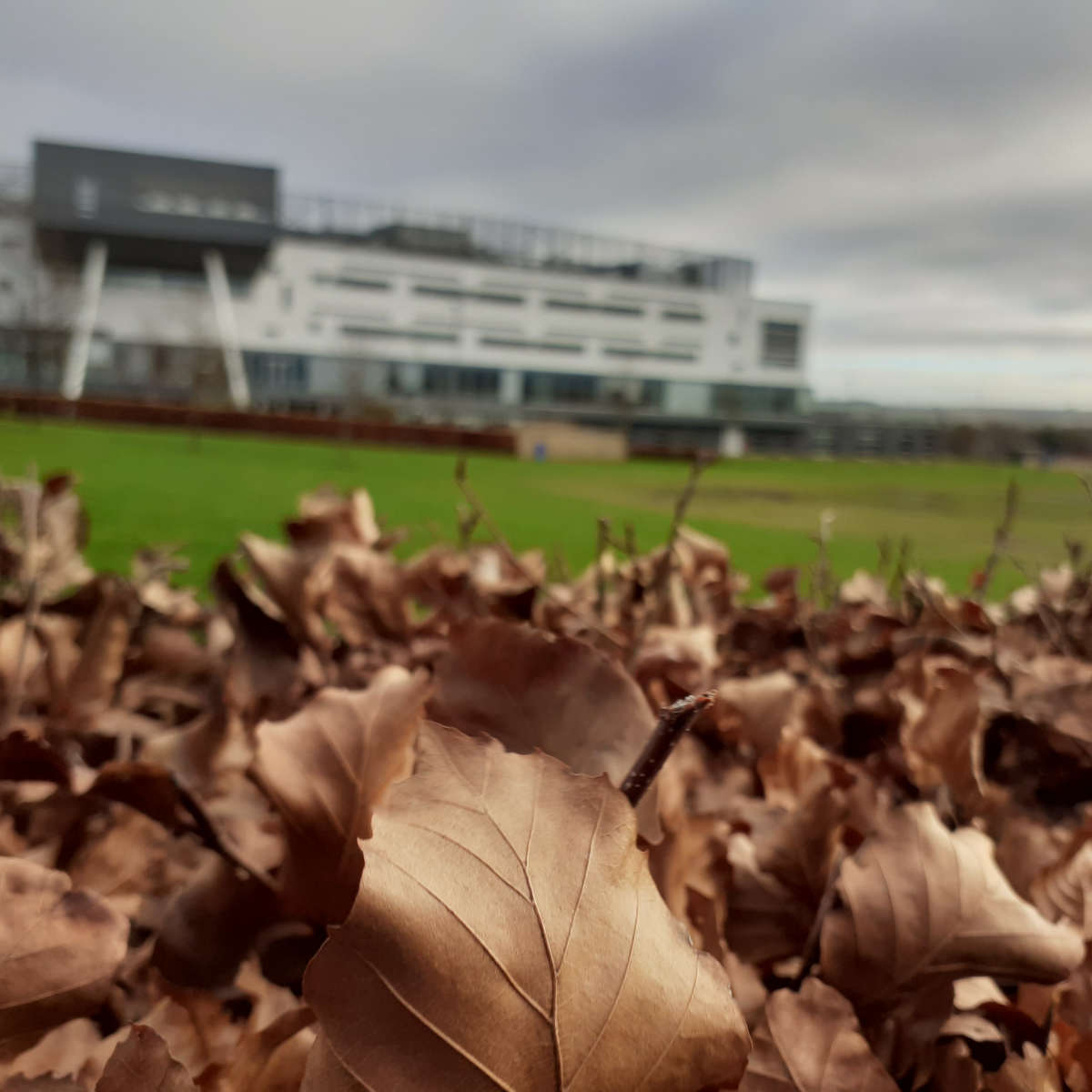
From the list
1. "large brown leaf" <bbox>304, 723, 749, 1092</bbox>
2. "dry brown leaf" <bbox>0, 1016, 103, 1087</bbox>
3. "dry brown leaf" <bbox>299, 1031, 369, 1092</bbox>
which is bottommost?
"dry brown leaf" <bbox>0, 1016, 103, 1087</bbox>

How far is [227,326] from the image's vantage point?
43625mm

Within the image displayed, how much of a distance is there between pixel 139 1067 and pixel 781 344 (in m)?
58.8

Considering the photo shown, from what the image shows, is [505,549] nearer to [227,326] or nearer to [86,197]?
[227,326]

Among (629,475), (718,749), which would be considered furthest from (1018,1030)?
(629,475)

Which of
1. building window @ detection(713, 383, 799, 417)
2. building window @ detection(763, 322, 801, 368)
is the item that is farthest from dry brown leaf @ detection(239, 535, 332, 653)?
building window @ detection(763, 322, 801, 368)

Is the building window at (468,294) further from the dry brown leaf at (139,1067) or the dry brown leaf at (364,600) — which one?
the dry brown leaf at (139,1067)

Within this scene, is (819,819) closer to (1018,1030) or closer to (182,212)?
(1018,1030)

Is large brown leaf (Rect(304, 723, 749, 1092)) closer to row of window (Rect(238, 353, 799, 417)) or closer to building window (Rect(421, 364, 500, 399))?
row of window (Rect(238, 353, 799, 417))

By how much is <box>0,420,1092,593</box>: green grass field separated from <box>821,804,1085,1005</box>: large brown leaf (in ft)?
2.02

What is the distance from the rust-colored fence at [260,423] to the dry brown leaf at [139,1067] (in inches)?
1018

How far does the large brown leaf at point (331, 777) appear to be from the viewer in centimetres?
46

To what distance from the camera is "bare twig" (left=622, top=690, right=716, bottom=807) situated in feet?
0.93

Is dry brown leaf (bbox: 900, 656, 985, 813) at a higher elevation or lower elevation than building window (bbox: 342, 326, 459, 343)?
lower

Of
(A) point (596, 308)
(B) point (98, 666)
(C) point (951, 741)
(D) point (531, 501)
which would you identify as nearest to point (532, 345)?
(A) point (596, 308)
